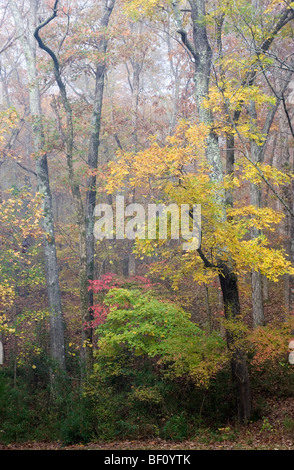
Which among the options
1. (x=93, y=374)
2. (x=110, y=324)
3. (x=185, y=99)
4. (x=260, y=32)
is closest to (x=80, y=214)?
(x=110, y=324)

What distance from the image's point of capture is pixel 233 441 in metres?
7.43

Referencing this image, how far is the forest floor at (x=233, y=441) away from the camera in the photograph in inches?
276

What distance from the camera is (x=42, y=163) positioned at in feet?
42.6

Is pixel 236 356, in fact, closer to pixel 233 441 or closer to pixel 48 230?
pixel 233 441

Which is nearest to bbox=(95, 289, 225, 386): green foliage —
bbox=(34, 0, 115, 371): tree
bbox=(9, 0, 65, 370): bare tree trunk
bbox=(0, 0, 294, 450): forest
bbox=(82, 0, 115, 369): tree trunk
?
bbox=(0, 0, 294, 450): forest

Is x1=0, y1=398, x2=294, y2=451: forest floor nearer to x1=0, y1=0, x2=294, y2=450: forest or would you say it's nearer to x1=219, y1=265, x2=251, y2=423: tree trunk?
x1=0, y1=0, x2=294, y2=450: forest

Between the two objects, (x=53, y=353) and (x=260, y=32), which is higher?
(x=260, y=32)

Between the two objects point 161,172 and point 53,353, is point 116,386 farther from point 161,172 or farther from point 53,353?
point 161,172

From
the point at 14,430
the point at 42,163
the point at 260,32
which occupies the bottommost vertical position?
the point at 14,430

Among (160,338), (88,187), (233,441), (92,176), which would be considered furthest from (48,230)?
(233,441)

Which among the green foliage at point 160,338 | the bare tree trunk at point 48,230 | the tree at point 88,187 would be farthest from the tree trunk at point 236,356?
the bare tree trunk at point 48,230
